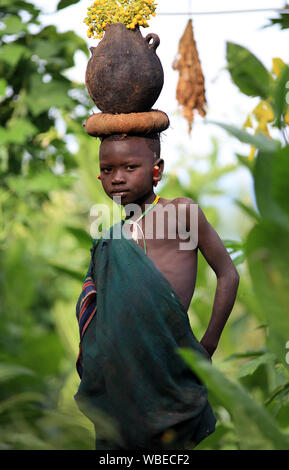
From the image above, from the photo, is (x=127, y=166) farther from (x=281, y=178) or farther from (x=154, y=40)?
(x=281, y=178)

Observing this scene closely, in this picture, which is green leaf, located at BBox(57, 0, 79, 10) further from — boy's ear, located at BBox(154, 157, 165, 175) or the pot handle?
boy's ear, located at BBox(154, 157, 165, 175)

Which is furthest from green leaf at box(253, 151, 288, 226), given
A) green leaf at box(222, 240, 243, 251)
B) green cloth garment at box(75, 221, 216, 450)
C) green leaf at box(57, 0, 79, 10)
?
green leaf at box(57, 0, 79, 10)

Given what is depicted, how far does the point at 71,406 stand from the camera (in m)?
1.57

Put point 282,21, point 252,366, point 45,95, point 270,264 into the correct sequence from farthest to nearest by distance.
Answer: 1. point 45,95
2. point 282,21
3. point 252,366
4. point 270,264

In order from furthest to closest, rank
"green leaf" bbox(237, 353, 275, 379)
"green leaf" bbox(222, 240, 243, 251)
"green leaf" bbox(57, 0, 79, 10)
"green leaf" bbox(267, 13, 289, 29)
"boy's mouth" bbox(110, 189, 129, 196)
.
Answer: "green leaf" bbox(57, 0, 79, 10)
"green leaf" bbox(267, 13, 289, 29)
"green leaf" bbox(222, 240, 243, 251)
"green leaf" bbox(237, 353, 275, 379)
"boy's mouth" bbox(110, 189, 129, 196)

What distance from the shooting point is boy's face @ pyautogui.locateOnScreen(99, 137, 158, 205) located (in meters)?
1.43

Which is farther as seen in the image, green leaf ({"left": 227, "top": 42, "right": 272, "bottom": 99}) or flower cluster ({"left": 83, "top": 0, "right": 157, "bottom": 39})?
green leaf ({"left": 227, "top": 42, "right": 272, "bottom": 99})

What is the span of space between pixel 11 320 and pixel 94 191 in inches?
48.6

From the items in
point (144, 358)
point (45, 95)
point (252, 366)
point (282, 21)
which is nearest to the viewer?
point (144, 358)

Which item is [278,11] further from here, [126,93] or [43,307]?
[43,307]

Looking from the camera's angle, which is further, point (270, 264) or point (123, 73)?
point (123, 73)

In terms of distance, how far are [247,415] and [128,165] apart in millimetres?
663

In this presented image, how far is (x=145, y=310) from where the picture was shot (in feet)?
4.46

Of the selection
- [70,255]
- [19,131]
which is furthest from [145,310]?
[70,255]
